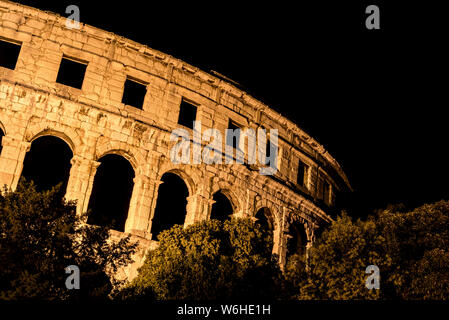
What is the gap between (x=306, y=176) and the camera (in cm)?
2748

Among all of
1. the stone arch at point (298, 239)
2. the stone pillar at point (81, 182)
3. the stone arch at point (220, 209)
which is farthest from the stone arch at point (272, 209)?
the stone pillar at point (81, 182)

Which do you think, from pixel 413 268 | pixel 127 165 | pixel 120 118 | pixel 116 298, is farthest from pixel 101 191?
pixel 413 268

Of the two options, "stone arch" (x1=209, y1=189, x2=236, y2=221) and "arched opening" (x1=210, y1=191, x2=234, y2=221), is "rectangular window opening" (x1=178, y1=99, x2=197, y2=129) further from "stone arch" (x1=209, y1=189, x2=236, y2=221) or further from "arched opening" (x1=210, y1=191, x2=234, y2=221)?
"arched opening" (x1=210, y1=191, x2=234, y2=221)

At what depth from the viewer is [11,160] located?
18.4 m

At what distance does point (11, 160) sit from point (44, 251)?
5.84m

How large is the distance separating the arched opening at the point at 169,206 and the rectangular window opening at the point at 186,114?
8.05ft

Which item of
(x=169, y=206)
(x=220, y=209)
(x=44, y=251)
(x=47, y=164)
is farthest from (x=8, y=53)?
(x=220, y=209)

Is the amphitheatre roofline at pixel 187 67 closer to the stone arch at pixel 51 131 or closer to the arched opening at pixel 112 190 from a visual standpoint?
the stone arch at pixel 51 131

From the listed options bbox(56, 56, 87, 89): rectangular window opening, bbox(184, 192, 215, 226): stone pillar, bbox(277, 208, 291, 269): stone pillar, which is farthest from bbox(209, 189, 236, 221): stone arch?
bbox(56, 56, 87, 89): rectangular window opening

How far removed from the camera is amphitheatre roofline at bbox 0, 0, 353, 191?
20.6m

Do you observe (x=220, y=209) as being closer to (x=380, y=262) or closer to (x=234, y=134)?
(x=234, y=134)

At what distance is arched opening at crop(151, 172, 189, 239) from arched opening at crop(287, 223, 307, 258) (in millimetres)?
5386

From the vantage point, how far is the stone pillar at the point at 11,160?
712 inches

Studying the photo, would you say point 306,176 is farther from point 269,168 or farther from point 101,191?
point 101,191
